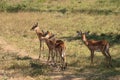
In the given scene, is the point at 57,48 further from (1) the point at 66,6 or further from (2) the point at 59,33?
(1) the point at 66,6

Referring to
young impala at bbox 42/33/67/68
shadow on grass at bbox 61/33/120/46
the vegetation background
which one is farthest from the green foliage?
young impala at bbox 42/33/67/68

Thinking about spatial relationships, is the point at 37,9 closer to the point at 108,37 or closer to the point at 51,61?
the point at 108,37

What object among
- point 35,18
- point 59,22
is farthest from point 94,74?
point 35,18

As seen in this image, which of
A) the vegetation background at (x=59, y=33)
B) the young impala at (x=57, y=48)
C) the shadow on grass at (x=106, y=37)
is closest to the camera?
the vegetation background at (x=59, y=33)

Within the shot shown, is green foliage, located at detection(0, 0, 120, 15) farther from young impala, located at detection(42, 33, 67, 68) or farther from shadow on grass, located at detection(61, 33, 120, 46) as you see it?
young impala, located at detection(42, 33, 67, 68)

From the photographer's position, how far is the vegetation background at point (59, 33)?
11922mm

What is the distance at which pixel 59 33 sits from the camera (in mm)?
19547

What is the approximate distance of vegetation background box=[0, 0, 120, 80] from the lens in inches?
469

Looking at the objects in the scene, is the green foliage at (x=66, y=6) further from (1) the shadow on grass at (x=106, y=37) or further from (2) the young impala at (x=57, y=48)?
(2) the young impala at (x=57, y=48)

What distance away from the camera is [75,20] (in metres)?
22.8

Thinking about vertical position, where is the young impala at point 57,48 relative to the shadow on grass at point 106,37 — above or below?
above

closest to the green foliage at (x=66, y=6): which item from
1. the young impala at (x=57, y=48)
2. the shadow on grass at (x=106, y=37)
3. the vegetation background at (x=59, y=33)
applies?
the vegetation background at (x=59, y=33)

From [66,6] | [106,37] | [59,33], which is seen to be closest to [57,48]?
[106,37]

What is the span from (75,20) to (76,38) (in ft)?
16.9
